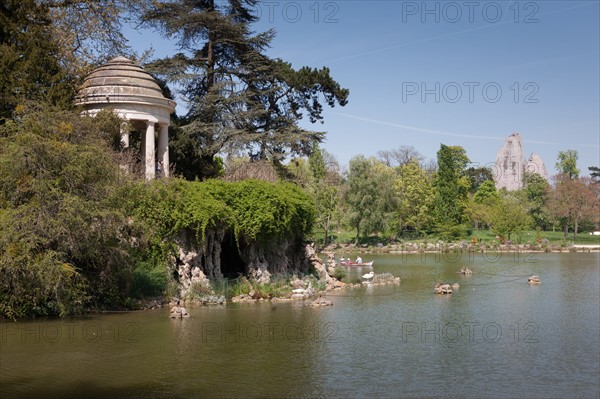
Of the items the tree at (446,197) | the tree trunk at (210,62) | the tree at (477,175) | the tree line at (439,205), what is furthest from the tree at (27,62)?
the tree at (477,175)

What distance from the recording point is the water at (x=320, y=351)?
1127 centimetres

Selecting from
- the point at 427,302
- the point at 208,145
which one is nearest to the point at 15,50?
the point at 208,145

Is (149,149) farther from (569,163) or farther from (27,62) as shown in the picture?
(569,163)

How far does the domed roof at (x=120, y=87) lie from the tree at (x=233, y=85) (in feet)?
13.7

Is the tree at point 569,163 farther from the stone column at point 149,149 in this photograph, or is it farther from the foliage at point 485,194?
the stone column at point 149,149

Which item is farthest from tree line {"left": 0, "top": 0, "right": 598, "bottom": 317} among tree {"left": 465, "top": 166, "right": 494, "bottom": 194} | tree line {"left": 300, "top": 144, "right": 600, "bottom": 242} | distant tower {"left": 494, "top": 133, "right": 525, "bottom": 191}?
distant tower {"left": 494, "top": 133, "right": 525, "bottom": 191}

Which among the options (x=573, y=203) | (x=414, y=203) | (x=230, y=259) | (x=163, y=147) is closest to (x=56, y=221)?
(x=163, y=147)

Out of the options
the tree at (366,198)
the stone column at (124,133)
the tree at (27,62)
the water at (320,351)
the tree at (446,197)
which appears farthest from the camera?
the tree at (446,197)

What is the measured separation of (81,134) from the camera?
63.5ft

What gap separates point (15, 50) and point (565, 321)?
737 inches

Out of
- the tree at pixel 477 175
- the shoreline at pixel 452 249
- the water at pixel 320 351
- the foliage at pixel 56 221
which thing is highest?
the tree at pixel 477 175

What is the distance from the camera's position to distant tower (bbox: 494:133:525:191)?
95.9 m

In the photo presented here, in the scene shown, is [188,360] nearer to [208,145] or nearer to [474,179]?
[208,145]

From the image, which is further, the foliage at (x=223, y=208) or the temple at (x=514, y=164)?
the temple at (x=514, y=164)
